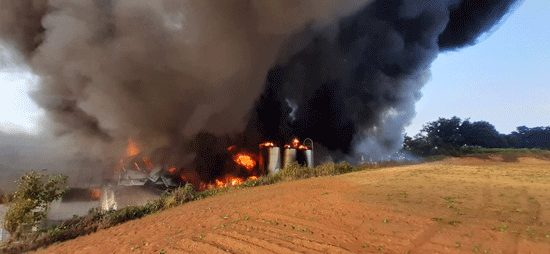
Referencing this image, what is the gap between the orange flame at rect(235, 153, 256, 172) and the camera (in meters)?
31.1

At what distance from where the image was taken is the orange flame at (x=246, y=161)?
31.1m

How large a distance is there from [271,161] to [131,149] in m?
15.2

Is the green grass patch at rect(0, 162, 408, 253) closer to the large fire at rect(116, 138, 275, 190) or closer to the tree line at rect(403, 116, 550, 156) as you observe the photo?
the large fire at rect(116, 138, 275, 190)

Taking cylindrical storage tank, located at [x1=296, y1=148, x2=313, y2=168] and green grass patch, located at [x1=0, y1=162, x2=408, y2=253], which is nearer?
green grass patch, located at [x1=0, y1=162, x2=408, y2=253]

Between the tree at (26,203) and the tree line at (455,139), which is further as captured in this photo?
the tree line at (455,139)

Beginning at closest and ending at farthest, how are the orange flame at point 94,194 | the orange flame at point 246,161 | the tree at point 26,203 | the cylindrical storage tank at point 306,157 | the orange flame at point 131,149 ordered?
the tree at point 26,203, the orange flame at point 94,194, the orange flame at point 131,149, the orange flame at point 246,161, the cylindrical storage tank at point 306,157

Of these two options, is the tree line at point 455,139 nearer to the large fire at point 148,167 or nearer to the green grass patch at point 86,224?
the large fire at point 148,167

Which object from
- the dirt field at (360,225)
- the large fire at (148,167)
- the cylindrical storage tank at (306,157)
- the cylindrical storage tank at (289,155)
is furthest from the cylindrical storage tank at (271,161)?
the dirt field at (360,225)

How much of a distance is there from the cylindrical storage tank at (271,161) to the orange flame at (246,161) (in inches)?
50.8

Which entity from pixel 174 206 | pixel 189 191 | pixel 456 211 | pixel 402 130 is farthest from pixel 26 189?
pixel 402 130

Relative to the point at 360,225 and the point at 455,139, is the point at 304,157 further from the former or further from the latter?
the point at 360,225

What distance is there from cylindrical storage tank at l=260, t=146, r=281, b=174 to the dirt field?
839 inches

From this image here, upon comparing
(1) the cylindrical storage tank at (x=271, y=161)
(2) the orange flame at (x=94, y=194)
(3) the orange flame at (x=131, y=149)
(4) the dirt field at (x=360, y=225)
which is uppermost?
(3) the orange flame at (x=131, y=149)

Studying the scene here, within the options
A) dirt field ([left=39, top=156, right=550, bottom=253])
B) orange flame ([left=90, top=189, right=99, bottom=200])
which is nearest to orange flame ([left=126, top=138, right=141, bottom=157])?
orange flame ([left=90, top=189, right=99, bottom=200])
